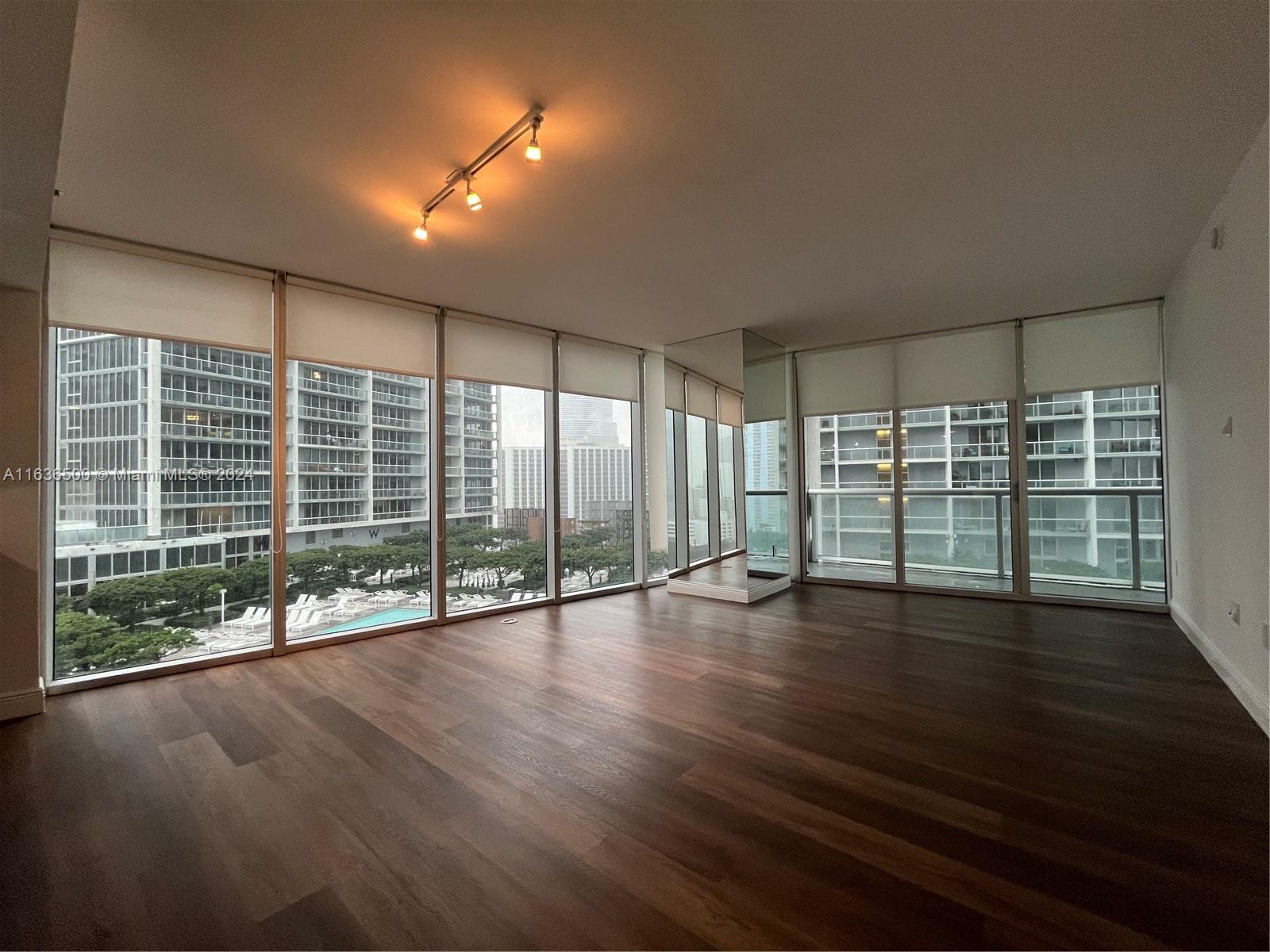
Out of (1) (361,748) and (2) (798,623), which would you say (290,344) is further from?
(2) (798,623)

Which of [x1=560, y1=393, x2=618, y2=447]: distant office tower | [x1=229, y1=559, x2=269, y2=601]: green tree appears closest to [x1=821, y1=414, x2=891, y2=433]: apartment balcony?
[x1=560, y1=393, x2=618, y2=447]: distant office tower

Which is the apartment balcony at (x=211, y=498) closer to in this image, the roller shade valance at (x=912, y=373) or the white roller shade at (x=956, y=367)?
the roller shade valance at (x=912, y=373)

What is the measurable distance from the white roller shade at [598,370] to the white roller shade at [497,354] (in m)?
0.24

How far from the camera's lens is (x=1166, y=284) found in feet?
15.0

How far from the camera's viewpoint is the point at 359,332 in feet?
14.9

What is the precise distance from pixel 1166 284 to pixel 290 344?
24.4ft

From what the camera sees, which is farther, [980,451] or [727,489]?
[727,489]

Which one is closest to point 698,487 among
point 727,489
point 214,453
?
point 727,489

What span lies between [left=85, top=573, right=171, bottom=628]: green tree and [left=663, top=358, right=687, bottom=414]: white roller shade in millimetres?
5104

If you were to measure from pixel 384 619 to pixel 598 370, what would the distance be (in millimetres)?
3556

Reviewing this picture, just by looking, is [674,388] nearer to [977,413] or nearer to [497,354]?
[497,354]

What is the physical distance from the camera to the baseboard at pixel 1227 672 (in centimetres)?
268

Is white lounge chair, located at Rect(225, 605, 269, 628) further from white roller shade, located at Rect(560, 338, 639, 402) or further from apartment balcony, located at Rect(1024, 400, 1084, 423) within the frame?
apartment balcony, located at Rect(1024, 400, 1084, 423)

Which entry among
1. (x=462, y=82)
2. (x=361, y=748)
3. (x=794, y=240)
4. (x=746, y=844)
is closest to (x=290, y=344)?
(x=462, y=82)
